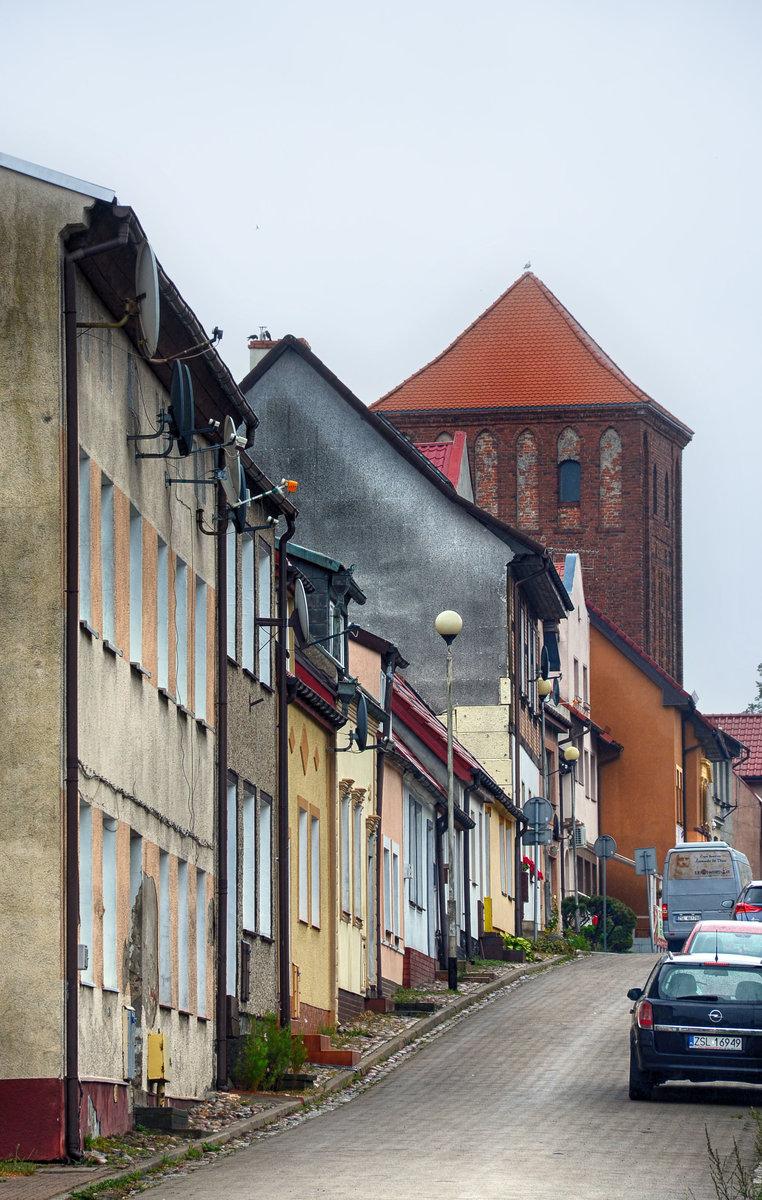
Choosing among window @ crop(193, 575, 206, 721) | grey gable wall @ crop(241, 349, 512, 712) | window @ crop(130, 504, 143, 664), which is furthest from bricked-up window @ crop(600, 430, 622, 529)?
window @ crop(130, 504, 143, 664)

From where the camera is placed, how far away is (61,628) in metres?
16.1

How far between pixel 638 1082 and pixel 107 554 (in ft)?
24.2

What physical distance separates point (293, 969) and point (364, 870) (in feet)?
18.9

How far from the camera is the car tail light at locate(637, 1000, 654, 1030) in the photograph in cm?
2097

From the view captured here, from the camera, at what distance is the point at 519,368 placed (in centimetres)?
8494

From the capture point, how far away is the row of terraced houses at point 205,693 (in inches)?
631

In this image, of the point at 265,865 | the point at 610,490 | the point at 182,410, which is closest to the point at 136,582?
the point at 182,410

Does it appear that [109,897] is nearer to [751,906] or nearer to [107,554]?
[107,554]

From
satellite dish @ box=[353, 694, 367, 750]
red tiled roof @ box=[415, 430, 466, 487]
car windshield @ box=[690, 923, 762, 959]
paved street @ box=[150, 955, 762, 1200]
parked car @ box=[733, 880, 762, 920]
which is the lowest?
paved street @ box=[150, 955, 762, 1200]

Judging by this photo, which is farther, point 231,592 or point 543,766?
point 543,766

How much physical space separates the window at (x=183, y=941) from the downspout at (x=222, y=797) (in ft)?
4.16

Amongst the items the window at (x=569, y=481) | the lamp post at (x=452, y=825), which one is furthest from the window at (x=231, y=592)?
the window at (x=569, y=481)

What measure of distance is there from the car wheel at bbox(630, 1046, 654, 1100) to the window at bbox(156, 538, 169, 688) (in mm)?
5608

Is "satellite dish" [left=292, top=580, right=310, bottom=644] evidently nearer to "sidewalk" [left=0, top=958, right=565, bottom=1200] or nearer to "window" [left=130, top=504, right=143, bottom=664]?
"sidewalk" [left=0, top=958, right=565, bottom=1200]
